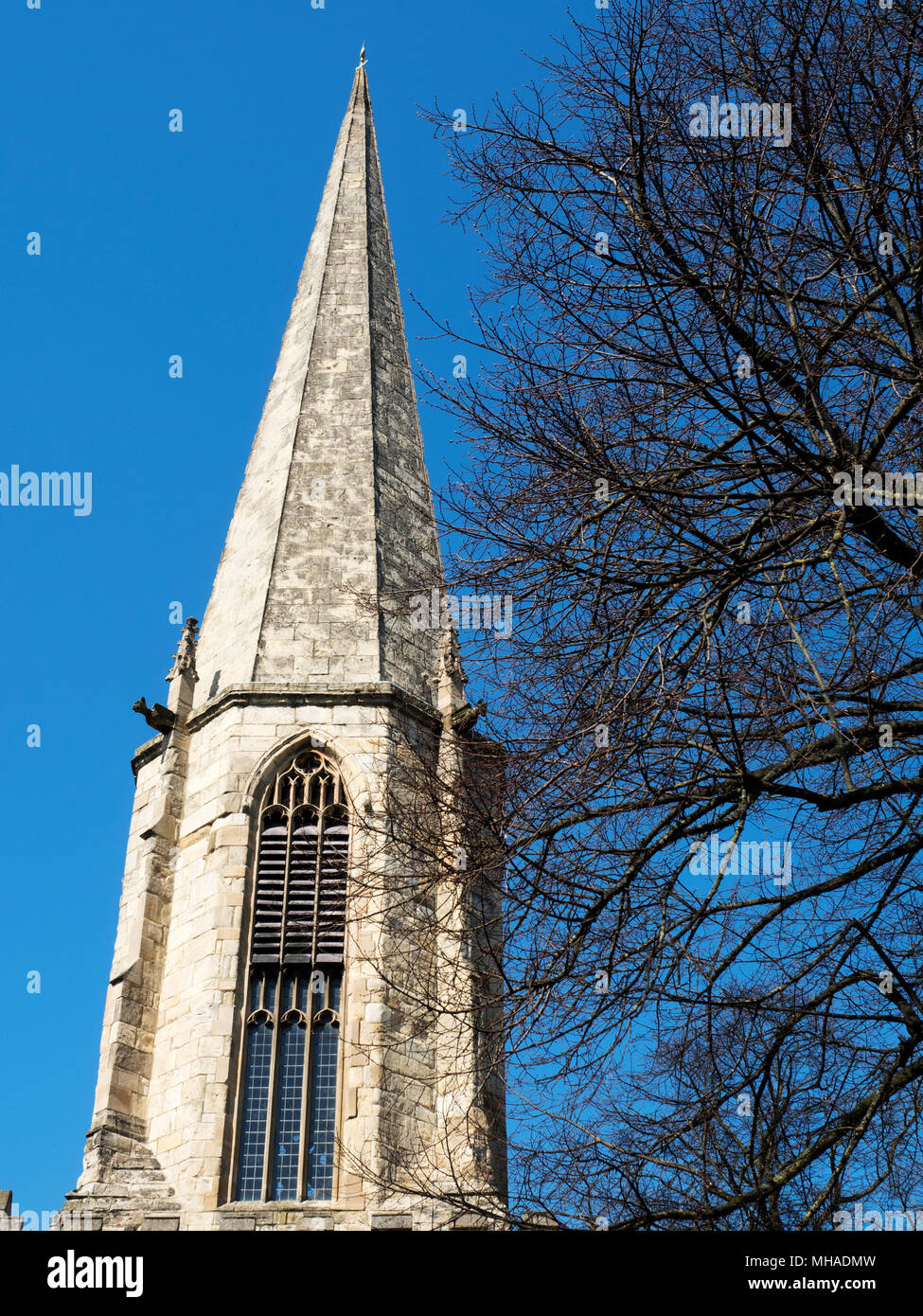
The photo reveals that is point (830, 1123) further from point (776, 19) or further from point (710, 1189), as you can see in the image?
point (776, 19)

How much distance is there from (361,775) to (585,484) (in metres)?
10.3

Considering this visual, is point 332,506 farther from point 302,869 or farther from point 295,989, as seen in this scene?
point 295,989

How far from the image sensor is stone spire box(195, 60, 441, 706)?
20.9m

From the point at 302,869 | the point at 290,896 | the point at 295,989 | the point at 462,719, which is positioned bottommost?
the point at 295,989

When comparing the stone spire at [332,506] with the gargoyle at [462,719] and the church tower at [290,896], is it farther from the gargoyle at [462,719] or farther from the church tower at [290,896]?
the gargoyle at [462,719]

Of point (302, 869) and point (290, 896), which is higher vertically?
point (302, 869)

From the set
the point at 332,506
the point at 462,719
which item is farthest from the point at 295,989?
the point at 332,506

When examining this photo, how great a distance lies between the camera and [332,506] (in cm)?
2272

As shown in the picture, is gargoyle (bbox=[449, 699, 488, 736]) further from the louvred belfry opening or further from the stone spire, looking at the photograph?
the louvred belfry opening

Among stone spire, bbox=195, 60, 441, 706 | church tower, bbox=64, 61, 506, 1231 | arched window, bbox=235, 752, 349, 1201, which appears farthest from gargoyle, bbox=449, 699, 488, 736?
arched window, bbox=235, 752, 349, 1201

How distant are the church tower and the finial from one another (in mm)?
34

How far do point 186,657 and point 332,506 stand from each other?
114 inches

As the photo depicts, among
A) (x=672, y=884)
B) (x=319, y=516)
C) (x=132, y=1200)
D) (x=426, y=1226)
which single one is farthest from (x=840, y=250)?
(x=319, y=516)

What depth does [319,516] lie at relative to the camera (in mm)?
22562
